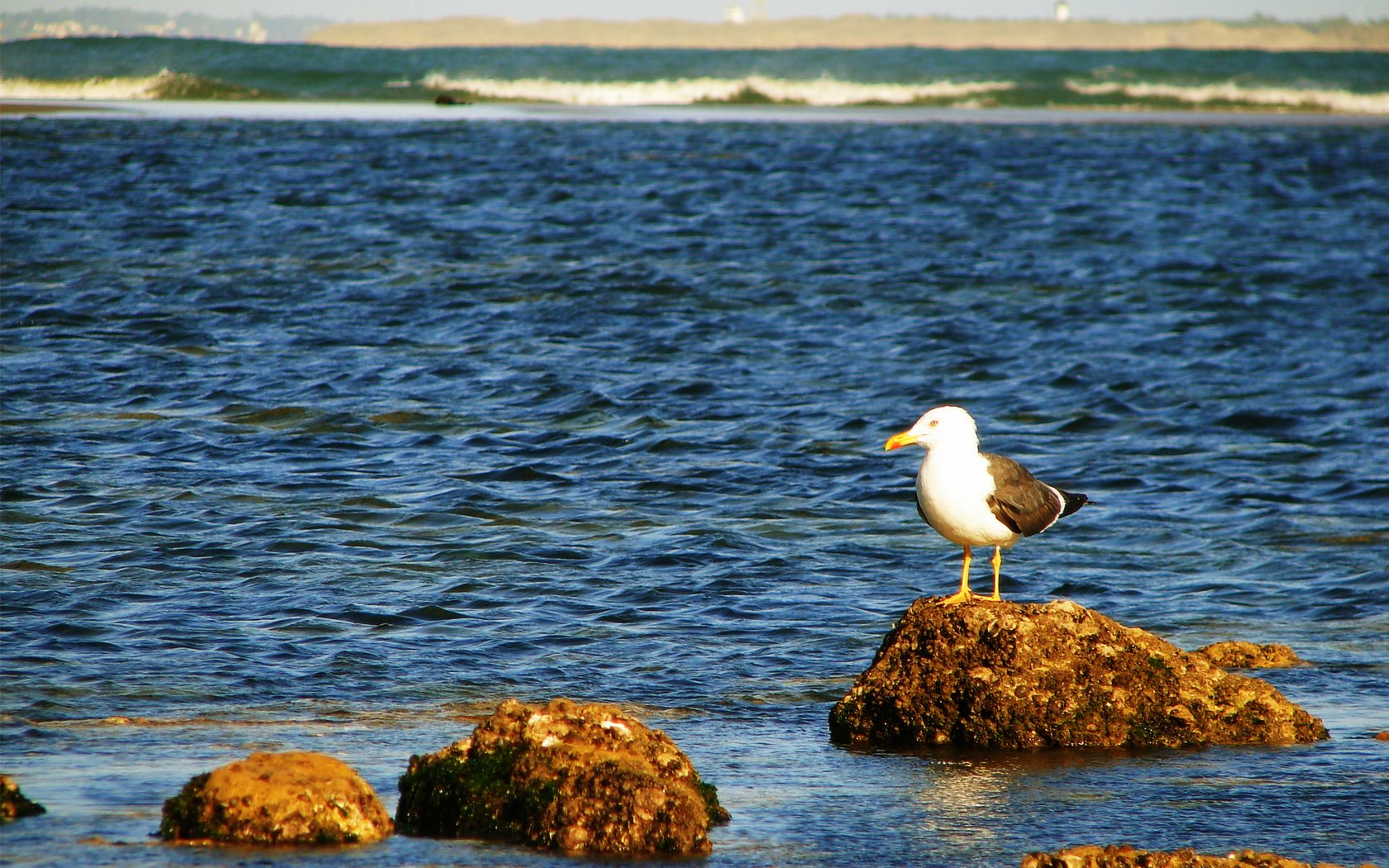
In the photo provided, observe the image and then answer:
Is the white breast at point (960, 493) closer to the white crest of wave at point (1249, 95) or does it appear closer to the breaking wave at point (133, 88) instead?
the breaking wave at point (133, 88)

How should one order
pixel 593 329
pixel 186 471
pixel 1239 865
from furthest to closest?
1. pixel 593 329
2. pixel 186 471
3. pixel 1239 865

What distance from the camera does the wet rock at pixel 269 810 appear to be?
4.84 metres

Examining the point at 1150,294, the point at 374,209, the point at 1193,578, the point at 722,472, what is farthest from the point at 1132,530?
the point at 374,209

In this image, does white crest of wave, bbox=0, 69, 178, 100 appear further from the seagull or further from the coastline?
the seagull

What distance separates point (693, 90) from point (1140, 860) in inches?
2877

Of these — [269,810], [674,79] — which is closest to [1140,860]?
[269,810]

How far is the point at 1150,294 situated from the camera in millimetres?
20062

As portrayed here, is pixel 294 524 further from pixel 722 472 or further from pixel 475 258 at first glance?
pixel 475 258

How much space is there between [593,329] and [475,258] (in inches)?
191

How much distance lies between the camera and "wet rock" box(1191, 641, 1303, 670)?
290 inches

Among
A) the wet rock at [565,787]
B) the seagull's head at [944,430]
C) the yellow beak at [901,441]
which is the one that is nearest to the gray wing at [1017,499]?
the seagull's head at [944,430]

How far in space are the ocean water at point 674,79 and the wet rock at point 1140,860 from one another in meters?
63.6

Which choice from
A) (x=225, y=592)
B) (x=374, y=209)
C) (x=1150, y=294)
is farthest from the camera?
(x=374, y=209)

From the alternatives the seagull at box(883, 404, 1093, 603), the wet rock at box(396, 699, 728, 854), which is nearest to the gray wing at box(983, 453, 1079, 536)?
the seagull at box(883, 404, 1093, 603)
